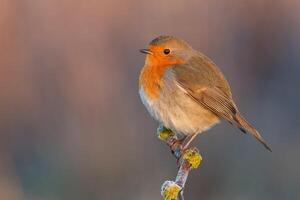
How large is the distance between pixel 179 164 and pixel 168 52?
1.61 meters

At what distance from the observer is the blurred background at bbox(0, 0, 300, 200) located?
8594 millimetres

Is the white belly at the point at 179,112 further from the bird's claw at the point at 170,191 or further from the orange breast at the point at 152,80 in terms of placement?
the bird's claw at the point at 170,191

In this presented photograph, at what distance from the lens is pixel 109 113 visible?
8.96 metres

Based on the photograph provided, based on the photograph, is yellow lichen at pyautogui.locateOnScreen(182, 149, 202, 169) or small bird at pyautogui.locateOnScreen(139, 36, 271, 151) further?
small bird at pyautogui.locateOnScreen(139, 36, 271, 151)

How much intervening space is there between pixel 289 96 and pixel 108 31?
9.21 feet

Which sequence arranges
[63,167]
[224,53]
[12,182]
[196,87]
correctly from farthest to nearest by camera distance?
1. [224,53]
2. [63,167]
3. [12,182]
4. [196,87]

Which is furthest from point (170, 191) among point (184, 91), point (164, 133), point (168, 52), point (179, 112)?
point (168, 52)

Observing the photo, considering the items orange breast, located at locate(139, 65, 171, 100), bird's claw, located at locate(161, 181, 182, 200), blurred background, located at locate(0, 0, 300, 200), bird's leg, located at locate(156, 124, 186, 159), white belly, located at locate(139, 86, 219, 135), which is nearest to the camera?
bird's claw, located at locate(161, 181, 182, 200)

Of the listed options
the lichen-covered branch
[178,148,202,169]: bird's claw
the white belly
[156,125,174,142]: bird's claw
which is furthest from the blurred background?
[178,148,202,169]: bird's claw

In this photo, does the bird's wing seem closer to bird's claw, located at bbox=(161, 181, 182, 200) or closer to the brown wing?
the brown wing

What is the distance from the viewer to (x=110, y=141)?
879 cm

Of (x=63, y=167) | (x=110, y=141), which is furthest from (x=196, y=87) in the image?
(x=63, y=167)

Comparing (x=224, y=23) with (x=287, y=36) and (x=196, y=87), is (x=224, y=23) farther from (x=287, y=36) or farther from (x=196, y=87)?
(x=196, y=87)

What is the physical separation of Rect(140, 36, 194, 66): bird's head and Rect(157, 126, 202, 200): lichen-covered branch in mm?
653
